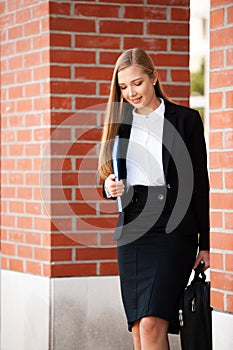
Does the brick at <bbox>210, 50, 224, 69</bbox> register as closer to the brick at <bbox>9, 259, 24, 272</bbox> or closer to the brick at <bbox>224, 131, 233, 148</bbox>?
the brick at <bbox>224, 131, 233, 148</bbox>

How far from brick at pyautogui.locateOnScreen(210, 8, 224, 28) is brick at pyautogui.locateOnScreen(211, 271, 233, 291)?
113 centimetres

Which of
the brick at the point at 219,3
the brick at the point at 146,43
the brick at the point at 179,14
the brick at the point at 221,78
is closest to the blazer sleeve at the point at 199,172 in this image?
the brick at the point at 221,78

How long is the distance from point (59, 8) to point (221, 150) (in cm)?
180

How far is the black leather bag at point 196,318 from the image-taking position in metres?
4.09

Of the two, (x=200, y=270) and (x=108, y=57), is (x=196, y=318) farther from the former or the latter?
(x=108, y=57)

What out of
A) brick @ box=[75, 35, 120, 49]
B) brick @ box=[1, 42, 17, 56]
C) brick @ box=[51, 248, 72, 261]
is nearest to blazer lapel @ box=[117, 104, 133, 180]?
brick @ box=[75, 35, 120, 49]

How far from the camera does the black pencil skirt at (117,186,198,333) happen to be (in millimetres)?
4207

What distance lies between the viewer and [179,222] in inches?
166

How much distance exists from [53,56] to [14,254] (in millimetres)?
1371

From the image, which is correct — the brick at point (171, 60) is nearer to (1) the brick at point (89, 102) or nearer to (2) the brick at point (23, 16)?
(1) the brick at point (89, 102)

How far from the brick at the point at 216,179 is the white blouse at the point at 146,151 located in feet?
1.09

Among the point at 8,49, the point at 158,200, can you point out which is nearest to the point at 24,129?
the point at 8,49

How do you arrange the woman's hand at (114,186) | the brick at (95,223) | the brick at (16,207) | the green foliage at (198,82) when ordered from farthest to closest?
the green foliage at (198,82)
the brick at (16,207)
the brick at (95,223)
the woman's hand at (114,186)

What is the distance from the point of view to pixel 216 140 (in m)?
3.92
